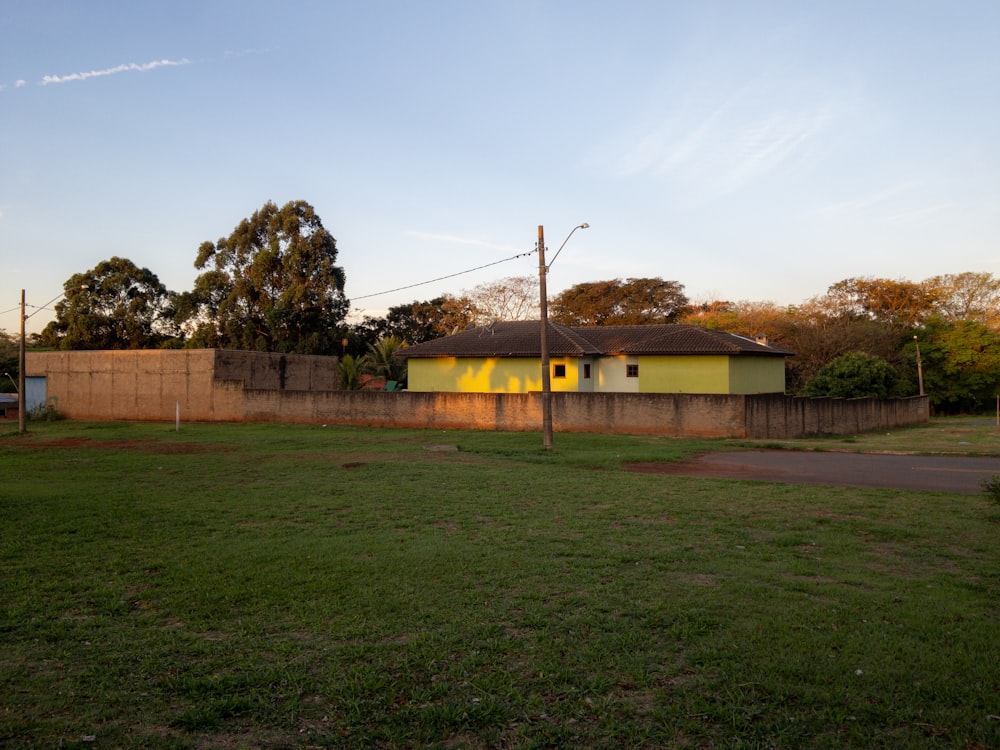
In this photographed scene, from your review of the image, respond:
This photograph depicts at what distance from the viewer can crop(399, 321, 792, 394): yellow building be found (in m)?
31.1

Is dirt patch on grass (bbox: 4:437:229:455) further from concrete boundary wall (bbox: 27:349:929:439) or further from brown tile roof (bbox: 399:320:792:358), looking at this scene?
brown tile roof (bbox: 399:320:792:358)

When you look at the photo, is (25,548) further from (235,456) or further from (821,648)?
(235,456)

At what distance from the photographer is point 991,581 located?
6.26 meters

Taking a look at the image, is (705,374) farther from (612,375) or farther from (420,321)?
(420,321)

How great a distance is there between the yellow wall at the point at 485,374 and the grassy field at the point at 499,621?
74.3ft

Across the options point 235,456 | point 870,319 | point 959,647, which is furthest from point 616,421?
point 870,319

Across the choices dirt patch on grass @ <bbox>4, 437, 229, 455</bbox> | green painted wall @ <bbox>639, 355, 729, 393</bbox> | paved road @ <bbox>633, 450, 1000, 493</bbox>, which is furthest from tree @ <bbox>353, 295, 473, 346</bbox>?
paved road @ <bbox>633, 450, 1000, 493</bbox>

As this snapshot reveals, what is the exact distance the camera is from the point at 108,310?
48.2m

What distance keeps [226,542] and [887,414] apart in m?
32.3

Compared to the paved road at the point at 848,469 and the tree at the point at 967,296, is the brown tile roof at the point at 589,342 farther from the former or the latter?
Answer: the tree at the point at 967,296

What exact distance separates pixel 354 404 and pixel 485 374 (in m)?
8.05

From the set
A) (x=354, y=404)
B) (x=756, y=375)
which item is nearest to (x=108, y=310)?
(x=354, y=404)

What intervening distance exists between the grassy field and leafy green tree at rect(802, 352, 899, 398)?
2392cm

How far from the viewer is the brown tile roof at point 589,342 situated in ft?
104
